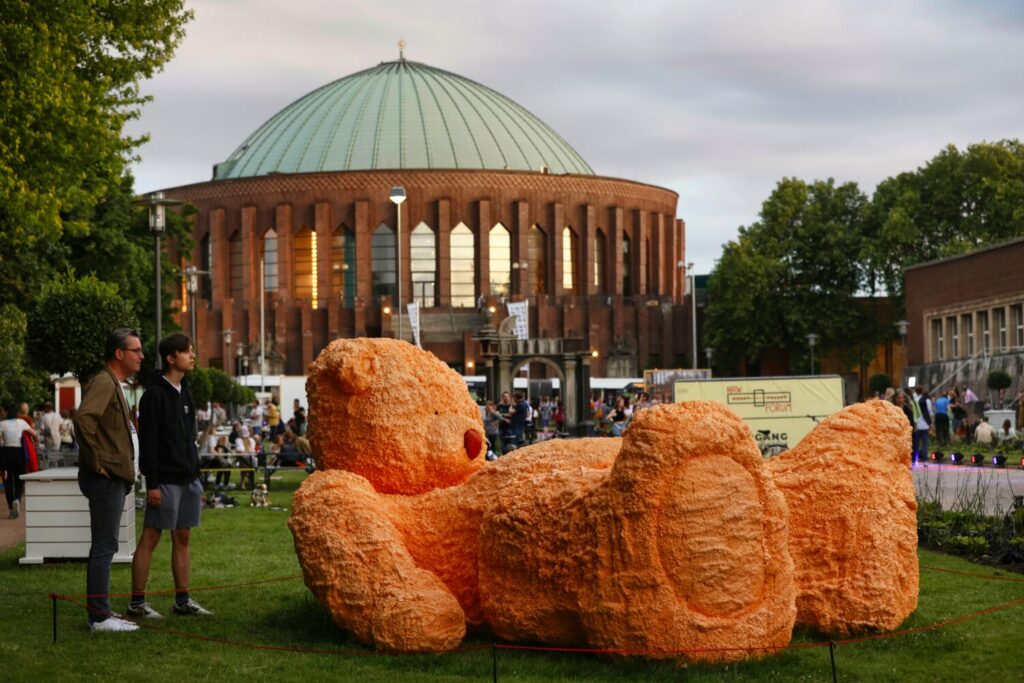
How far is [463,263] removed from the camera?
277ft

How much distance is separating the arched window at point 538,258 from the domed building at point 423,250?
10 centimetres

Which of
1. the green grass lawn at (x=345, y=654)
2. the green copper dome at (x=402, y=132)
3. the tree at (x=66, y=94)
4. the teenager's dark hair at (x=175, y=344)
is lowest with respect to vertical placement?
the green grass lawn at (x=345, y=654)

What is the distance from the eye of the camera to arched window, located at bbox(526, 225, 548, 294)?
85625 millimetres

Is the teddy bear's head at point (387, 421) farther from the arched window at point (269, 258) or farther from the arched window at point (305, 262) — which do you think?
the arched window at point (269, 258)

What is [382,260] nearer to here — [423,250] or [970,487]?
[423,250]

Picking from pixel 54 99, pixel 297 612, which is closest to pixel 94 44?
pixel 54 99

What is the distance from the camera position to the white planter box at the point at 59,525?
13.1 meters

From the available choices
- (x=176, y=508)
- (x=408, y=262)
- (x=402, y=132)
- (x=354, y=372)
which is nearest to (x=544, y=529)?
(x=354, y=372)

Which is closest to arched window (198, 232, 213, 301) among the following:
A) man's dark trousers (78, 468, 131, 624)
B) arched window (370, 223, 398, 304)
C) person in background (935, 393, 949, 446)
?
arched window (370, 223, 398, 304)

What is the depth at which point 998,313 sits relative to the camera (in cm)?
5284

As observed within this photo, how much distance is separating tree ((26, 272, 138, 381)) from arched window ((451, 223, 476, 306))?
181 feet

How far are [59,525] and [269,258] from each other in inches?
2912

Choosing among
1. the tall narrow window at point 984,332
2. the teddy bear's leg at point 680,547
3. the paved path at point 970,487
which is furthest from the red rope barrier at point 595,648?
the tall narrow window at point 984,332

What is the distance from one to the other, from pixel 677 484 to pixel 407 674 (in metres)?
1.80
